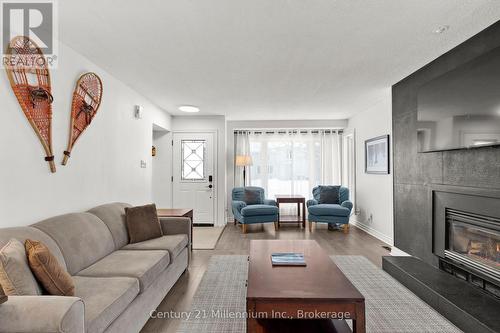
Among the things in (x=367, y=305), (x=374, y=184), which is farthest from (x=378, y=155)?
(x=367, y=305)

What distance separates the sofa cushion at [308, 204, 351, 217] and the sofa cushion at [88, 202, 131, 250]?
3592mm

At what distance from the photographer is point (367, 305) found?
2.44m

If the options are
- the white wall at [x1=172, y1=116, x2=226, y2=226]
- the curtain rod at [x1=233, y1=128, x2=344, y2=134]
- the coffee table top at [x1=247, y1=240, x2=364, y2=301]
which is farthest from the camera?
the curtain rod at [x1=233, y1=128, x2=344, y2=134]

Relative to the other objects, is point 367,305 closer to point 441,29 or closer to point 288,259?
point 288,259

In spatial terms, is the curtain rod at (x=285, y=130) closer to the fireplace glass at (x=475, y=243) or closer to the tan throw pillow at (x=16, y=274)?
the fireplace glass at (x=475, y=243)

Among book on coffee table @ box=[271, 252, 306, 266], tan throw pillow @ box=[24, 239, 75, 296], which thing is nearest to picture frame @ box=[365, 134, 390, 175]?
book on coffee table @ box=[271, 252, 306, 266]

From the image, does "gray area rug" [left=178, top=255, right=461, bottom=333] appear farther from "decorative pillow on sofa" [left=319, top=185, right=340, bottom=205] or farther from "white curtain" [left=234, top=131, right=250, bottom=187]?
"white curtain" [left=234, top=131, right=250, bottom=187]

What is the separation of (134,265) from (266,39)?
7.35ft

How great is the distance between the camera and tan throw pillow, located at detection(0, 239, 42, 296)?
1396 mm

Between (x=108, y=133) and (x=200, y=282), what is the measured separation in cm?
206

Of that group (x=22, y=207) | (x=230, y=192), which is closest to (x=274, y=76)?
(x=22, y=207)

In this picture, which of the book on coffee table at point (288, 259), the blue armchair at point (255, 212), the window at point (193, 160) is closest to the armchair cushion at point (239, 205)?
the blue armchair at point (255, 212)

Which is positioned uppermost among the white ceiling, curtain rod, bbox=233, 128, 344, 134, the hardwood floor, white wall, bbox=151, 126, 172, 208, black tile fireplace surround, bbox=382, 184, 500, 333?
the white ceiling

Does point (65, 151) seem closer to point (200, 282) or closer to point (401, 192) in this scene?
point (200, 282)
